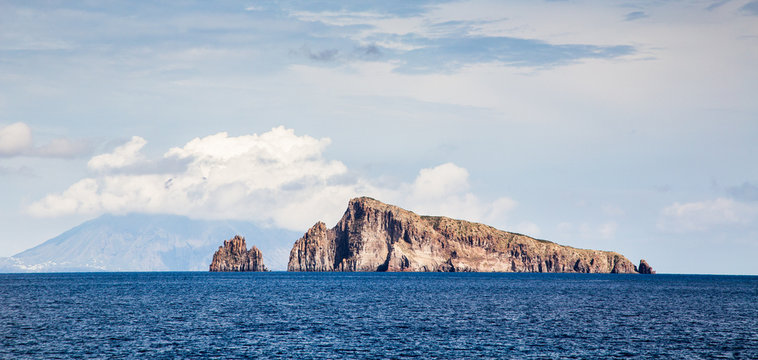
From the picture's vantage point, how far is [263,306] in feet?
390

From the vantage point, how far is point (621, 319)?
10100cm

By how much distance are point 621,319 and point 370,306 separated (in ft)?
135

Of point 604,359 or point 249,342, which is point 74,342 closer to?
point 249,342

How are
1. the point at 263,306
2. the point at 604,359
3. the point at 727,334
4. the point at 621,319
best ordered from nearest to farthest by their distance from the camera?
the point at 604,359 < the point at 727,334 < the point at 621,319 < the point at 263,306

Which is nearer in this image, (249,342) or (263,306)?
(249,342)

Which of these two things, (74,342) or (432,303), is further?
(432,303)

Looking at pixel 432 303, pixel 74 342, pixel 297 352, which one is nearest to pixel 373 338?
pixel 297 352

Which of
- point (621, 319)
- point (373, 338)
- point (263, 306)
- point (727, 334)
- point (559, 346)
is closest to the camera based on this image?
point (559, 346)

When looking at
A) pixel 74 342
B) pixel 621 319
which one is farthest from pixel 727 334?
pixel 74 342

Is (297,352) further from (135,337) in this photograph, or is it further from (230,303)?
(230,303)

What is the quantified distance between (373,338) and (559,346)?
2048 centimetres

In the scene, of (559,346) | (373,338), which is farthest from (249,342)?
(559,346)

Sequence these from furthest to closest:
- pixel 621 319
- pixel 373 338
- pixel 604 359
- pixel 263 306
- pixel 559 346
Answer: pixel 263 306 → pixel 621 319 → pixel 373 338 → pixel 559 346 → pixel 604 359

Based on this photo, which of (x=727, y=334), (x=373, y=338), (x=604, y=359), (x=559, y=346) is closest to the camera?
(x=604, y=359)
